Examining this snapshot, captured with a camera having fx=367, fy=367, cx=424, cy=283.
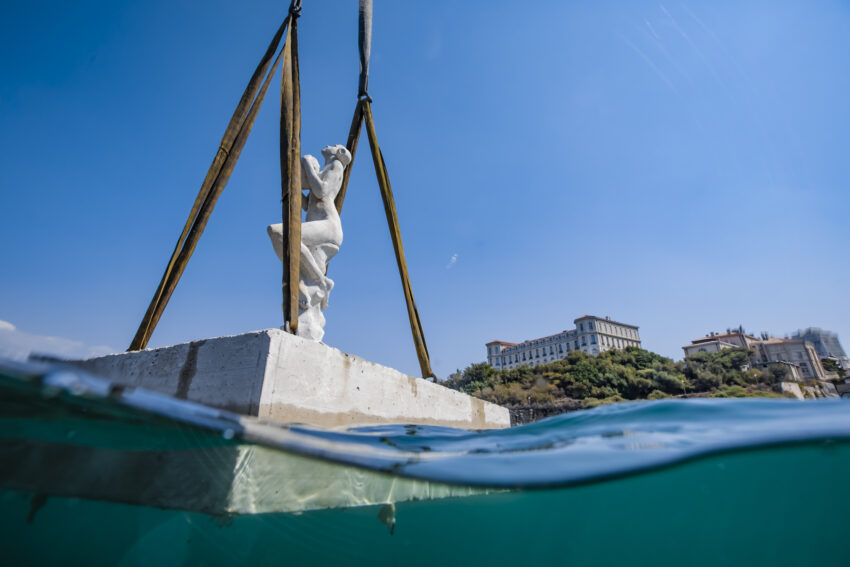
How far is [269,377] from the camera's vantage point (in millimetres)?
3014

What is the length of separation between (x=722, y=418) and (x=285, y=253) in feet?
16.8

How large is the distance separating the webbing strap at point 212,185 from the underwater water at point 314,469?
7.32 ft

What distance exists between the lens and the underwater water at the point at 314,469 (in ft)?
8.18

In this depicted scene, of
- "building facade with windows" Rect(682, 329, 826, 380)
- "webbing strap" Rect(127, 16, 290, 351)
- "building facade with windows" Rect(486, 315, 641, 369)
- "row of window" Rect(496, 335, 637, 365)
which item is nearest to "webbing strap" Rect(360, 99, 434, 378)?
"webbing strap" Rect(127, 16, 290, 351)

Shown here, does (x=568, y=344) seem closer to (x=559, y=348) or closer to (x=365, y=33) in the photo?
(x=559, y=348)

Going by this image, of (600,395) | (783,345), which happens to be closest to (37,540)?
(600,395)

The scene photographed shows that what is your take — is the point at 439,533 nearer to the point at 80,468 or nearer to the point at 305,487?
the point at 305,487

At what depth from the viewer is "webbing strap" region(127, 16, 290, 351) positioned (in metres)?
4.79

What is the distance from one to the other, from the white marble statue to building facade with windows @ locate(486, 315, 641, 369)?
84.3 m

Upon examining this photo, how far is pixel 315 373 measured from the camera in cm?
353

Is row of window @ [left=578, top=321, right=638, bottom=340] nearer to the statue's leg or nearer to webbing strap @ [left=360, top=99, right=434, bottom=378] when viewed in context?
webbing strap @ [left=360, top=99, right=434, bottom=378]

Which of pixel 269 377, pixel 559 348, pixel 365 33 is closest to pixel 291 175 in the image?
pixel 269 377

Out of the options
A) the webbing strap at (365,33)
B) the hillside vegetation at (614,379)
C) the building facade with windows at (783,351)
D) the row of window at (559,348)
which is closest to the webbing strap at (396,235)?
the webbing strap at (365,33)

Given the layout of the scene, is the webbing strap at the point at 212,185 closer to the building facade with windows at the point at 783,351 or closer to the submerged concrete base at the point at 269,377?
the submerged concrete base at the point at 269,377
